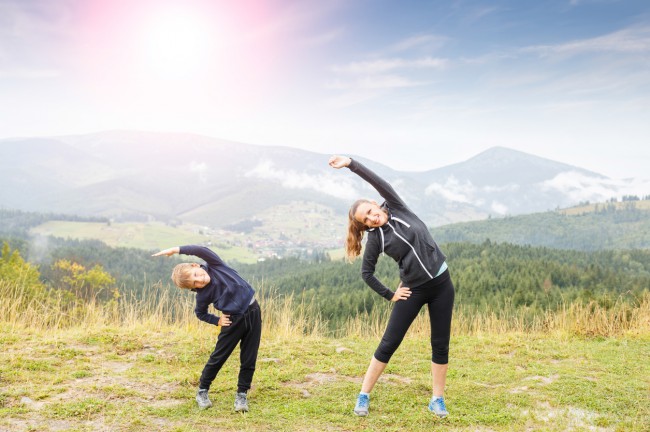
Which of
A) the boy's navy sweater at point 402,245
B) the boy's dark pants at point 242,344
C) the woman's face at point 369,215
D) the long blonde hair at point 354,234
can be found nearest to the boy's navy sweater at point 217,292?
the boy's dark pants at point 242,344

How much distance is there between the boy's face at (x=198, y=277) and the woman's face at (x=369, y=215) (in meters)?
1.50

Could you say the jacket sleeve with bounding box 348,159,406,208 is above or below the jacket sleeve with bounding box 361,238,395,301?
above

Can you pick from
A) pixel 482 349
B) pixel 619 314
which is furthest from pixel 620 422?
pixel 619 314

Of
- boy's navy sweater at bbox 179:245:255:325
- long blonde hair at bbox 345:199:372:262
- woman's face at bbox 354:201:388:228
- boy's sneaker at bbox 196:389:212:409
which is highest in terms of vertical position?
woman's face at bbox 354:201:388:228

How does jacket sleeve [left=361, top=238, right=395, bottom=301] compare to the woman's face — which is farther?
jacket sleeve [left=361, top=238, right=395, bottom=301]

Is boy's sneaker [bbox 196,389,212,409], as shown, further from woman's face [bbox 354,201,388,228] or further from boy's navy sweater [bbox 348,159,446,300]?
woman's face [bbox 354,201,388,228]

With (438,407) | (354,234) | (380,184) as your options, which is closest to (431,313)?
(438,407)

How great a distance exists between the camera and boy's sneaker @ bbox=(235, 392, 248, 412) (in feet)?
15.3

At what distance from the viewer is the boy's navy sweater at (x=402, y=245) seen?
14.1 feet

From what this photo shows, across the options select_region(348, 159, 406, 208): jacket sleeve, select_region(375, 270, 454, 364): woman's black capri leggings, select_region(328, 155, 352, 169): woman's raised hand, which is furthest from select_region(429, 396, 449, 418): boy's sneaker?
select_region(328, 155, 352, 169): woman's raised hand

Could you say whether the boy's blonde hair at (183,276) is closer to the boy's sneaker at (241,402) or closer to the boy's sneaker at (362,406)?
the boy's sneaker at (241,402)

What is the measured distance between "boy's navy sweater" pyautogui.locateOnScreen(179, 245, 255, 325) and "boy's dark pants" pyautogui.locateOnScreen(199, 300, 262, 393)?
0.14 m

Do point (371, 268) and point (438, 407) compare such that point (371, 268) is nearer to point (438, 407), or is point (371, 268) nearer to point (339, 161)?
point (339, 161)

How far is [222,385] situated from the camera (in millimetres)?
5410
